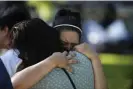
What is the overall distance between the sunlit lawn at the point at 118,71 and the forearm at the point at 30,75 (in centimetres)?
246

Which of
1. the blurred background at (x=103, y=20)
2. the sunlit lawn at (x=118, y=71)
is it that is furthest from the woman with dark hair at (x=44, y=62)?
the blurred background at (x=103, y=20)

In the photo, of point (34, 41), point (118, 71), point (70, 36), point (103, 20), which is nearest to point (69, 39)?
point (70, 36)

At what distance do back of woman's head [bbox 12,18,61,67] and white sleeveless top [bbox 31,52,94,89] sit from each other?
4.7 inches

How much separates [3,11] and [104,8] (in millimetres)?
3402

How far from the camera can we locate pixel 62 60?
212cm

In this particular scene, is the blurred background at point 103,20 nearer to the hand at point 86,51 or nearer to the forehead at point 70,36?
the forehead at point 70,36

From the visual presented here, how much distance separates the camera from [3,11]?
10.3 ft

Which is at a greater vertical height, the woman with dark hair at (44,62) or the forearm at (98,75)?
the woman with dark hair at (44,62)

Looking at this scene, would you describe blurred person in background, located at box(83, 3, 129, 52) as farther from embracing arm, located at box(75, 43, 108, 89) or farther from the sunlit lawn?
embracing arm, located at box(75, 43, 108, 89)

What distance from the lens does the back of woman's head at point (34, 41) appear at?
210cm

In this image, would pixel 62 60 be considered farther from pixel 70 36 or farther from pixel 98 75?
pixel 70 36

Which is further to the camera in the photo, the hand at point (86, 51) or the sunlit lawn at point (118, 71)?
the sunlit lawn at point (118, 71)

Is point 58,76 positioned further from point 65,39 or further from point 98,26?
point 98,26

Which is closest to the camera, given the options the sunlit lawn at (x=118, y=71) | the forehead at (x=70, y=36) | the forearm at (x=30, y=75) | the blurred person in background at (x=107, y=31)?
the forearm at (x=30, y=75)
